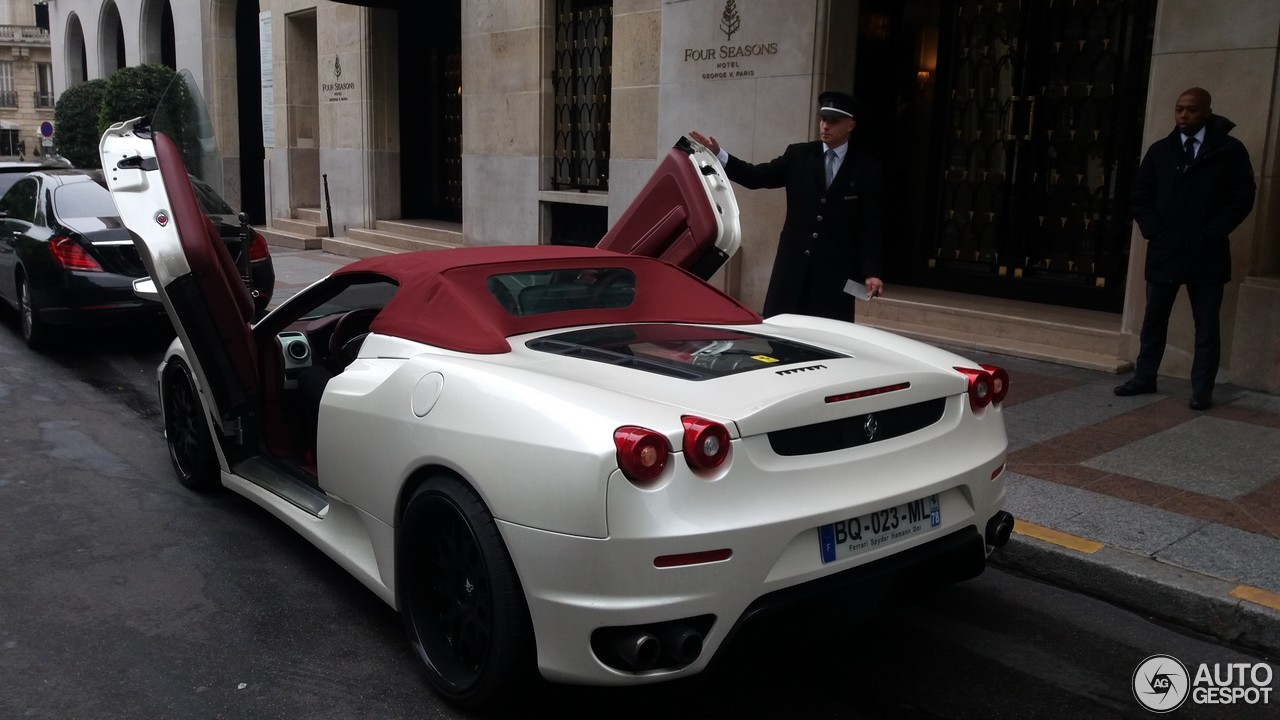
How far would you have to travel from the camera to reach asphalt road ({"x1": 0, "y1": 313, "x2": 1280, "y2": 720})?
130 inches

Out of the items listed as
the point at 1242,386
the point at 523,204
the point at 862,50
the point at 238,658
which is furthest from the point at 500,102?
the point at 238,658

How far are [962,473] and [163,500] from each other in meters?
3.82

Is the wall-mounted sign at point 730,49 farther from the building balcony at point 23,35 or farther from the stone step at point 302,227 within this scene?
the building balcony at point 23,35

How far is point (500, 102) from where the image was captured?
14.4 m

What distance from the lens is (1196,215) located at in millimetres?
6852

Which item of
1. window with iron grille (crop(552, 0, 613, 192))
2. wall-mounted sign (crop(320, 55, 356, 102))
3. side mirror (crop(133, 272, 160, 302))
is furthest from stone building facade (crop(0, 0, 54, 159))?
side mirror (crop(133, 272, 160, 302))

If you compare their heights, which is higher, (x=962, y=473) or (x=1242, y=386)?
(x=962, y=473)

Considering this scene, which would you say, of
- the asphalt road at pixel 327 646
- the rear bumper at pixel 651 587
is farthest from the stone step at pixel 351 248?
the rear bumper at pixel 651 587

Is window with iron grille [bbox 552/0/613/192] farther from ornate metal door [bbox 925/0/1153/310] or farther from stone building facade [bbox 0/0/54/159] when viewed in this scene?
stone building facade [bbox 0/0/54/159]

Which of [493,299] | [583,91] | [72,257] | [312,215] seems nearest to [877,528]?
[493,299]

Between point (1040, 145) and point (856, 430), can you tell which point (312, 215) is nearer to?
point (1040, 145)

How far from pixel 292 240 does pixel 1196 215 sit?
14802 millimetres

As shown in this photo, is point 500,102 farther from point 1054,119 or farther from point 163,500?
point 163,500

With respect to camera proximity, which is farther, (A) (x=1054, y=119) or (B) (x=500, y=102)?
(B) (x=500, y=102)
